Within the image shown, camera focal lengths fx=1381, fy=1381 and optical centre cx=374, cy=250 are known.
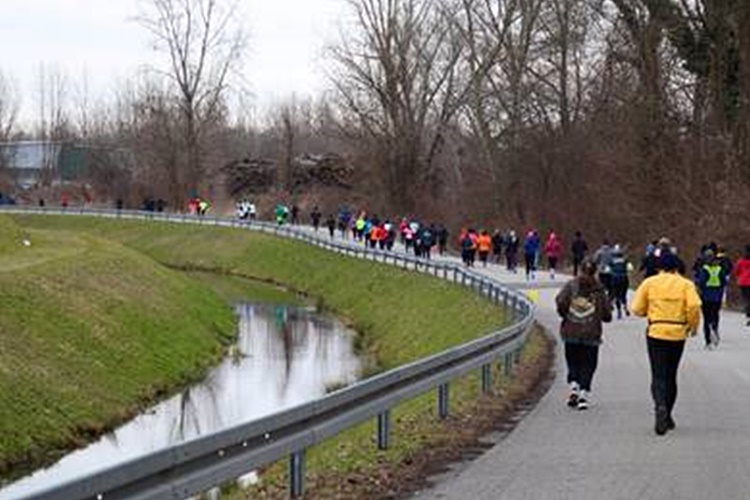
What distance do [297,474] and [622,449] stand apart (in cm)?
349

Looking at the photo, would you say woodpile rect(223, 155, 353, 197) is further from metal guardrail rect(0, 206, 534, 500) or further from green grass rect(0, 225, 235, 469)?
metal guardrail rect(0, 206, 534, 500)

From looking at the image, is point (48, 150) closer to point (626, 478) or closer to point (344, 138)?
point (344, 138)

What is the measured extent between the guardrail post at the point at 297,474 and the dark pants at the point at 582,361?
5.63 metres

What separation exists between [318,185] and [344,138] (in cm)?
1659

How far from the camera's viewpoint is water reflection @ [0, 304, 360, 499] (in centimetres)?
2100

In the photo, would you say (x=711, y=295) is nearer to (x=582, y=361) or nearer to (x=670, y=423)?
(x=582, y=361)

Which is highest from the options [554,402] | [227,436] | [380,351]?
[227,436]

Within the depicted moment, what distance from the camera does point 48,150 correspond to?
140m

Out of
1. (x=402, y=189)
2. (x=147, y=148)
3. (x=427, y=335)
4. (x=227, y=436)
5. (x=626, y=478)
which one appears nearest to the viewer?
(x=227, y=436)

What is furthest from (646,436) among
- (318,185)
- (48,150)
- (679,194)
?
(48,150)

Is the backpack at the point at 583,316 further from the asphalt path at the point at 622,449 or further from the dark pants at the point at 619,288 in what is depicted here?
the dark pants at the point at 619,288

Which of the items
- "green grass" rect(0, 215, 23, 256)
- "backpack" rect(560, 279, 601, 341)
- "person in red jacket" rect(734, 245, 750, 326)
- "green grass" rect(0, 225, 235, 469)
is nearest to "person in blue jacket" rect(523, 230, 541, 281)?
"green grass" rect(0, 225, 235, 469)

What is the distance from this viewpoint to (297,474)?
10.0 metres

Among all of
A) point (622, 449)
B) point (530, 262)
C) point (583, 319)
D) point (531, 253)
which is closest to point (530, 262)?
point (530, 262)
